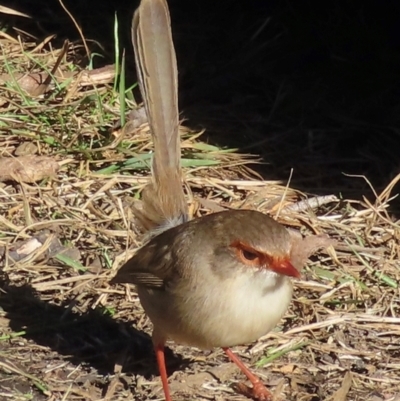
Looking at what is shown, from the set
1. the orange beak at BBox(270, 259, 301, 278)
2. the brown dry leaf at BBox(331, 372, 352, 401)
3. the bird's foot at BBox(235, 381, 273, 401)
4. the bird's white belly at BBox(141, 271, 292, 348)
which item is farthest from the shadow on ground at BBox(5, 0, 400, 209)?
the orange beak at BBox(270, 259, 301, 278)

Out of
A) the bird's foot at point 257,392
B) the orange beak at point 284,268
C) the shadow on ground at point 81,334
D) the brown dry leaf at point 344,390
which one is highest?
the orange beak at point 284,268

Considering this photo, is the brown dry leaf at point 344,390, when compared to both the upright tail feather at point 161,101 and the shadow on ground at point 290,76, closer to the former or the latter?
the upright tail feather at point 161,101

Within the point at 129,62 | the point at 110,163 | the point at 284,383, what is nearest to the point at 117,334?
the point at 284,383

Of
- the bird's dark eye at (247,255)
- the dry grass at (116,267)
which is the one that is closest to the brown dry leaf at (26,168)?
the dry grass at (116,267)

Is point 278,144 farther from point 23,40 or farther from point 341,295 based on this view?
point 23,40

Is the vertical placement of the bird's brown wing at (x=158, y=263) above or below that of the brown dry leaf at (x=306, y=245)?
above

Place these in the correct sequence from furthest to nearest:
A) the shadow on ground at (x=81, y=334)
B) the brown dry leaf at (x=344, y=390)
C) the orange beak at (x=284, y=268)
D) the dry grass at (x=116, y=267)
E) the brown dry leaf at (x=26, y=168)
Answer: the brown dry leaf at (x=26, y=168)
the shadow on ground at (x=81, y=334)
the dry grass at (x=116, y=267)
the brown dry leaf at (x=344, y=390)
the orange beak at (x=284, y=268)

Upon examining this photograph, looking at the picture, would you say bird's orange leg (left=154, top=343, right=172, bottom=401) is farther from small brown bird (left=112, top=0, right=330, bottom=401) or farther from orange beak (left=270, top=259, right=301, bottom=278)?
orange beak (left=270, top=259, right=301, bottom=278)
